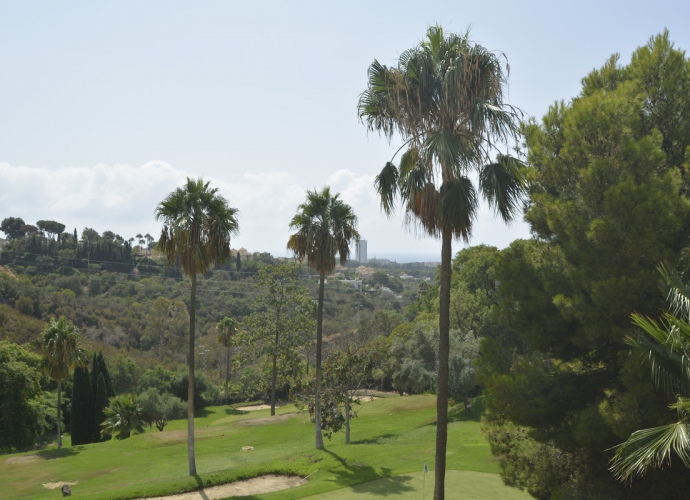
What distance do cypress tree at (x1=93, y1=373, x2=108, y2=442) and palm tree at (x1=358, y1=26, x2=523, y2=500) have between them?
102ft

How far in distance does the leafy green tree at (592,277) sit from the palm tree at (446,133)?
1.46 meters

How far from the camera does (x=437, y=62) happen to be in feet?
38.0

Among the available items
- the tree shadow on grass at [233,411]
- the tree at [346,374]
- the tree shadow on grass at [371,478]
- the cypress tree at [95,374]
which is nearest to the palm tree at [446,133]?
the tree shadow on grass at [371,478]

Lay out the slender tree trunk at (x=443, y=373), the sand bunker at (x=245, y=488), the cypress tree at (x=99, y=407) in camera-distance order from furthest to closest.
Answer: the cypress tree at (x=99, y=407)
the sand bunker at (x=245, y=488)
the slender tree trunk at (x=443, y=373)

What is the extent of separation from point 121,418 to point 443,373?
2915 cm

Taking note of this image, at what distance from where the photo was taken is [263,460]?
77.9 ft

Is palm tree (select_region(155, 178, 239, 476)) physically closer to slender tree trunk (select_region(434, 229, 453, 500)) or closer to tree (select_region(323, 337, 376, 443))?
tree (select_region(323, 337, 376, 443))

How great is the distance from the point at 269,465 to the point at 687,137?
56.1ft

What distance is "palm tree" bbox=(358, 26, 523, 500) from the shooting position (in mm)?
11008

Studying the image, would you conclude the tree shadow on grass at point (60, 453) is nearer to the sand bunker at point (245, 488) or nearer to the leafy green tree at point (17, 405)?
the leafy green tree at point (17, 405)

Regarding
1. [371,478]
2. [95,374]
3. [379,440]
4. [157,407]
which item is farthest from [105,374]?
[371,478]

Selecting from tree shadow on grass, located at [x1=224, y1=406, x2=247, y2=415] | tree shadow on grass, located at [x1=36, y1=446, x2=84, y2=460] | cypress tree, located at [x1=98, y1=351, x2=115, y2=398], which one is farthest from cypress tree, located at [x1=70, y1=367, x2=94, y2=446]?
tree shadow on grass, located at [x1=224, y1=406, x2=247, y2=415]

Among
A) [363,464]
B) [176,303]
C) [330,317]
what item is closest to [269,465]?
[363,464]

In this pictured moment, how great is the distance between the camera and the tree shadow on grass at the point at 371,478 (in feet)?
57.1
